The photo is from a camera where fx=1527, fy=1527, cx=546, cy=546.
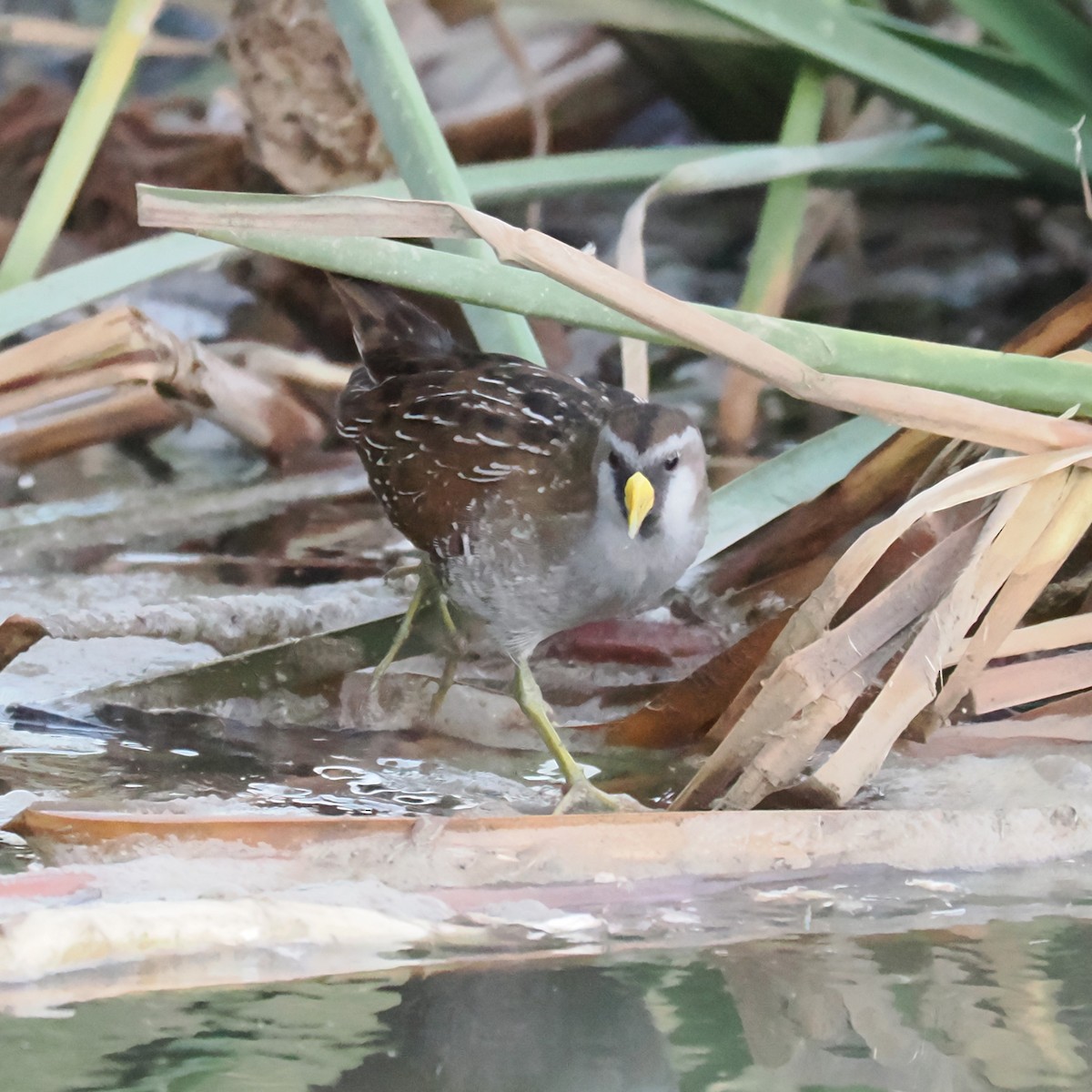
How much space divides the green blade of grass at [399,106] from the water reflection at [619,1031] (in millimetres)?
929

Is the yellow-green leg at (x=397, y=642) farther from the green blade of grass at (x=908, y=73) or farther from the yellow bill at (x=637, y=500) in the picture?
the green blade of grass at (x=908, y=73)

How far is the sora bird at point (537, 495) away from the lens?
1.52 m

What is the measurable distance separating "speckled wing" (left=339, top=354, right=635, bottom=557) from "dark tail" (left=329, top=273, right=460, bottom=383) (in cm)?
8

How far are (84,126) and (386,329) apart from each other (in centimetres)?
43

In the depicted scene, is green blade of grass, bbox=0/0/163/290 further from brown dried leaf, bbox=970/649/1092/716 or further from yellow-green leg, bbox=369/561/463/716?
brown dried leaf, bbox=970/649/1092/716

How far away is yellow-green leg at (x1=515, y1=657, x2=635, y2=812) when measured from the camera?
4.46ft

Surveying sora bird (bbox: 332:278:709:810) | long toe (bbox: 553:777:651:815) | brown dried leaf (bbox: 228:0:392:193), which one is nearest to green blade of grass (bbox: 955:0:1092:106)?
sora bird (bbox: 332:278:709:810)

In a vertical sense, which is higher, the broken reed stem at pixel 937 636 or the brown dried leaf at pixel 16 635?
the brown dried leaf at pixel 16 635

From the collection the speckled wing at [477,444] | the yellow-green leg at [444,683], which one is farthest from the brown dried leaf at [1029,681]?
the yellow-green leg at [444,683]

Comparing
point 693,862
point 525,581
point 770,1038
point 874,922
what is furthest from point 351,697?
point 770,1038

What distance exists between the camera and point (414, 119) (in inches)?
66.4

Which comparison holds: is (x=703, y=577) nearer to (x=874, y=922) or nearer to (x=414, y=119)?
(x=414, y=119)

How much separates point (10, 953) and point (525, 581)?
2.40ft

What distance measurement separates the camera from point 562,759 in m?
1.46
